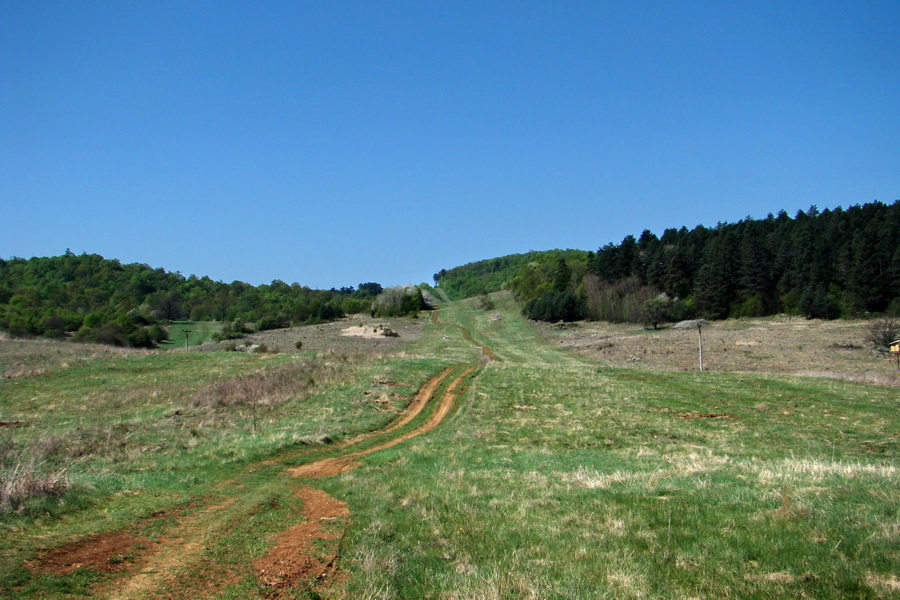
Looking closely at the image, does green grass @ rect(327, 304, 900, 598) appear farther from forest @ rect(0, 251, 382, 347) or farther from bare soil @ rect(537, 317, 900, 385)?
forest @ rect(0, 251, 382, 347)

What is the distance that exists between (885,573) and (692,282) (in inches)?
4322

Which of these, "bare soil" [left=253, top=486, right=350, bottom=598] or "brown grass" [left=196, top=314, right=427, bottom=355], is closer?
"bare soil" [left=253, top=486, right=350, bottom=598]

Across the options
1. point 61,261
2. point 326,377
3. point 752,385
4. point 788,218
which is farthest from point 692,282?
point 61,261

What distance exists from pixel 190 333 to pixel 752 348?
255 ft

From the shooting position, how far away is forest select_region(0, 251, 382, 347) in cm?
8075

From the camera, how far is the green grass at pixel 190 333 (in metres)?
82.6

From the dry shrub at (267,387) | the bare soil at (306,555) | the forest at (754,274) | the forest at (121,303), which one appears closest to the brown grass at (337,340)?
the forest at (121,303)

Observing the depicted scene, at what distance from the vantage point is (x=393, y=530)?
8.57 m

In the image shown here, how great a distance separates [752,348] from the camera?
59.0 meters

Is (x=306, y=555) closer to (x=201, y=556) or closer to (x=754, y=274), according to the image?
(x=201, y=556)

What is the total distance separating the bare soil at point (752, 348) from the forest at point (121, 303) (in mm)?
55962

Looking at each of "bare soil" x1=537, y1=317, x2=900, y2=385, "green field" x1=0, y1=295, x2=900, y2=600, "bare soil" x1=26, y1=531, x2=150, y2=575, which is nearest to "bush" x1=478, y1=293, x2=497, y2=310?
"bare soil" x1=537, y1=317, x2=900, y2=385

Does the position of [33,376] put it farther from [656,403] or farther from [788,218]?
[788,218]

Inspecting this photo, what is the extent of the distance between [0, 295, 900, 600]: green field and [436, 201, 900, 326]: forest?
62413mm
